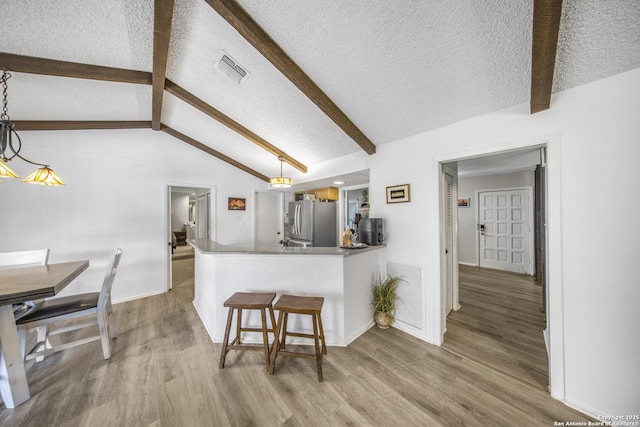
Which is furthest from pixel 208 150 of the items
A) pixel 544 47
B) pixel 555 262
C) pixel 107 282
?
pixel 555 262

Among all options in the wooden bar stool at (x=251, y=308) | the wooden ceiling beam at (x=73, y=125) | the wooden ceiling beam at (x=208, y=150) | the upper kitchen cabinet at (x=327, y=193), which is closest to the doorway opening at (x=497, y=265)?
the wooden bar stool at (x=251, y=308)

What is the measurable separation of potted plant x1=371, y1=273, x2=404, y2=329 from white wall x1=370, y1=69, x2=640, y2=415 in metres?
1.27

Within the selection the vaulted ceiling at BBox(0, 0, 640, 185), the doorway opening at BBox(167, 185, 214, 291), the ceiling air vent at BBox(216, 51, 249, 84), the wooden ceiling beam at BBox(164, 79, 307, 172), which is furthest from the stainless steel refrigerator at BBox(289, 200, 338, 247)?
the ceiling air vent at BBox(216, 51, 249, 84)

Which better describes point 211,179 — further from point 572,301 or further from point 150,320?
point 572,301

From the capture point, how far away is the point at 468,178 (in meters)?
5.42

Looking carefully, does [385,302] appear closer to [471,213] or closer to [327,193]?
[327,193]

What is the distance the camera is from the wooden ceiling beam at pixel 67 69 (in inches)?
69.4

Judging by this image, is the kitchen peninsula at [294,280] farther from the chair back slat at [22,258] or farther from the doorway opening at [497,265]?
A: the chair back slat at [22,258]

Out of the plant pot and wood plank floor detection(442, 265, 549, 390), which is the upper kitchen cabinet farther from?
wood plank floor detection(442, 265, 549, 390)

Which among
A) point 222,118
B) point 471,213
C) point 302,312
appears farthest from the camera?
point 471,213

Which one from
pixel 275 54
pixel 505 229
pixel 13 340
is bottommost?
pixel 13 340

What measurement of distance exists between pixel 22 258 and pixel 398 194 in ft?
13.5

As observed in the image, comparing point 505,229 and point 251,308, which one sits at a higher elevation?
point 505,229

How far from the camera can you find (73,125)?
2.95 m
